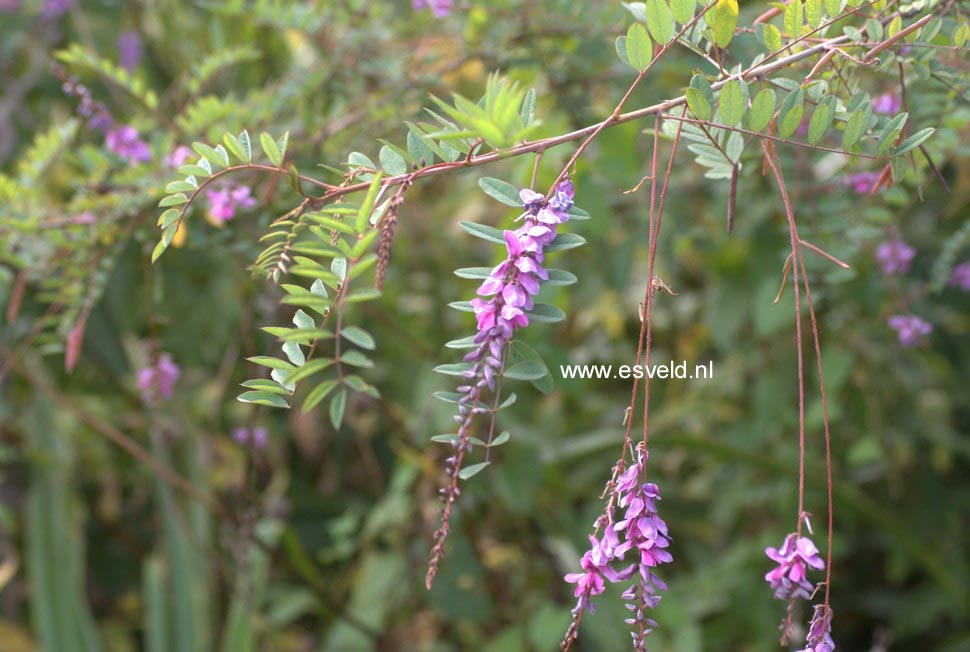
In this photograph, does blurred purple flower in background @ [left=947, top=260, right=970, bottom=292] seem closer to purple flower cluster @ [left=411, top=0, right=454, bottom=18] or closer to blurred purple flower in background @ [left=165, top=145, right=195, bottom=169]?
purple flower cluster @ [left=411, top=0, right=454, bottom=18]

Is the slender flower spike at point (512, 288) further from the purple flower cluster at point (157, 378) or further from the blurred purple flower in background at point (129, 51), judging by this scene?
the blurred purple flower in background at point (129, 51)

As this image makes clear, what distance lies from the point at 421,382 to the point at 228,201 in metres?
0.66

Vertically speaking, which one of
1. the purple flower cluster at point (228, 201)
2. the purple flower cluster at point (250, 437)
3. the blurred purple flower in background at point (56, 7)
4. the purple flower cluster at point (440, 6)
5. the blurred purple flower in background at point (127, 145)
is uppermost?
the blurred purple flower in background at point (56, 7)

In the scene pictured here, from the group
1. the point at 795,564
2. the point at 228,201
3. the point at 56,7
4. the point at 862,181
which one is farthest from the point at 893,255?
the point at 56,7

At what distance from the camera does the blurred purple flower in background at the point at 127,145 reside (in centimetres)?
91

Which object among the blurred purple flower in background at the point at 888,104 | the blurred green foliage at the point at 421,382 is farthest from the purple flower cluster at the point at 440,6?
the blurred purple flower in background at the point at 888,104

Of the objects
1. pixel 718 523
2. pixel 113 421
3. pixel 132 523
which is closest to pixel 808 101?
pixel 718 523

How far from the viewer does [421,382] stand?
135 cm

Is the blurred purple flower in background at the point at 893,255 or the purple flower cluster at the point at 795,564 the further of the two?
the blurred purple flower in background at the point at 893,255

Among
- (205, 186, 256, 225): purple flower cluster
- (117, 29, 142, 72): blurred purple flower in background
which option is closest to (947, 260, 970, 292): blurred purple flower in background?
(205, 186, 256, 225): purple flower cluster

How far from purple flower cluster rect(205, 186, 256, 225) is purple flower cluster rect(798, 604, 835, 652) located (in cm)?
50

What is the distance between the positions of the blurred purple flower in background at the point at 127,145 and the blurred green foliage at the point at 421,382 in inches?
0.7

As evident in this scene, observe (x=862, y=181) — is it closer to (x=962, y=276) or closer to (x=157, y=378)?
(x=962, y=276)

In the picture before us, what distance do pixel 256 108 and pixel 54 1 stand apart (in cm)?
74
